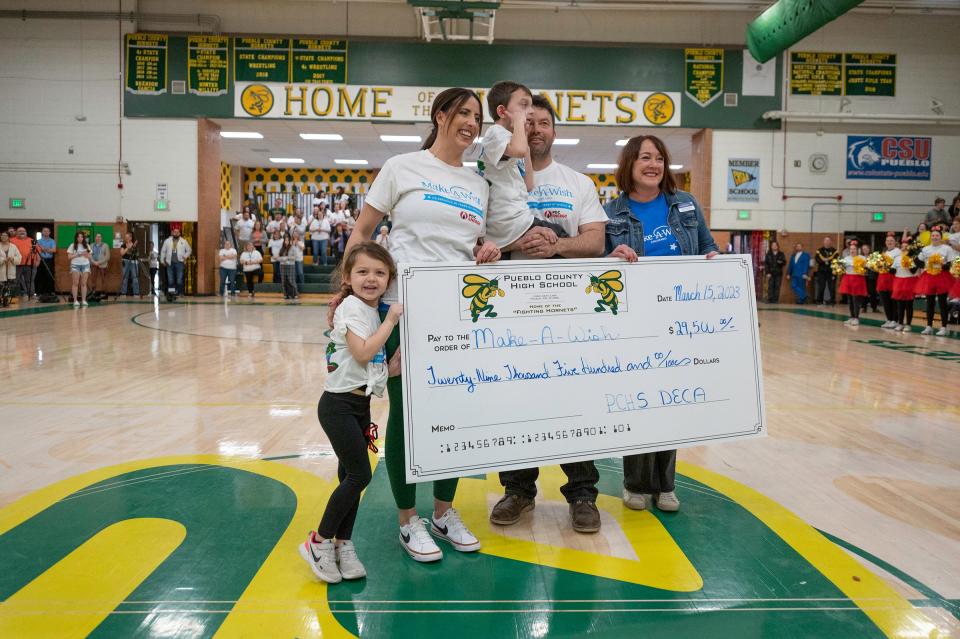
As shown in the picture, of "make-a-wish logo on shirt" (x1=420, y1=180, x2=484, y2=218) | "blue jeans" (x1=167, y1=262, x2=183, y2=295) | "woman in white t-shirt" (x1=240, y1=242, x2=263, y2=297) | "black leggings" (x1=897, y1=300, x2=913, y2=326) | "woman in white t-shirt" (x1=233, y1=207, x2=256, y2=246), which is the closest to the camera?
"make-a-wish logo on shirt" (x1=420, y1=180, x2=484, y2=218)

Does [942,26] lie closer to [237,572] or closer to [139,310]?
[139,310]

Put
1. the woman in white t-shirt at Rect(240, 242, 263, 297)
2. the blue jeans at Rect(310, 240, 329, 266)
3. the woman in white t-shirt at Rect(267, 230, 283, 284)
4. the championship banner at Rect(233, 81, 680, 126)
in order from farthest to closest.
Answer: the blue jeans at Rect(310, 240, 329, 266) < the woman in white t-shirt at Rect(267, 230, 283, 284) < the woman in white t-shirt at Rect(240, 242, 263, 297) < the championship banner at Rect(233, 81, 680, 126)

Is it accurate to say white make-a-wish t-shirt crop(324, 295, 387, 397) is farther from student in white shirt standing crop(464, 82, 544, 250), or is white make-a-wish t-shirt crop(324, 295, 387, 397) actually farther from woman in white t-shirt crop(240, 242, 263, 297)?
woman in white t-shirt crop(240, 242, 263, 297)

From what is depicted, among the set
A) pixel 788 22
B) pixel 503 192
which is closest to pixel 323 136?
pixel 788 22

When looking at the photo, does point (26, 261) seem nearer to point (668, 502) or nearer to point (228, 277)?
point (228, 277)

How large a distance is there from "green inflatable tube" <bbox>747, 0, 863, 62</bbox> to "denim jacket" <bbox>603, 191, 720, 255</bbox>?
31.5ft

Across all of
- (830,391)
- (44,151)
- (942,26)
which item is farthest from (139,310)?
(942,26)

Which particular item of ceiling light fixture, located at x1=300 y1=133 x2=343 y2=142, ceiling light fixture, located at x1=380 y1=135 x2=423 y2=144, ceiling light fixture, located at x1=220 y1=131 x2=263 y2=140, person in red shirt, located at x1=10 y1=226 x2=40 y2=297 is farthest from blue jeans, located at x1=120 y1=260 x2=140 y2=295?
ceiling light fixture, located at x1=380 y1=135 x2=423 y2=144

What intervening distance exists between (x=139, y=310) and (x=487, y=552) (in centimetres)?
1201

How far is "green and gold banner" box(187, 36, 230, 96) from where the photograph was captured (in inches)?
636

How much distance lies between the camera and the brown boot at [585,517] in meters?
2.68

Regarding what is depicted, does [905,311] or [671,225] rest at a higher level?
[671,225]

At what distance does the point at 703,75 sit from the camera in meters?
16.5

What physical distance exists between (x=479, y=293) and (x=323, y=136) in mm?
17340
